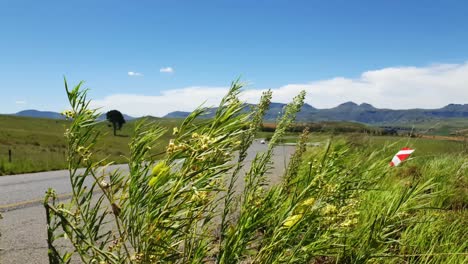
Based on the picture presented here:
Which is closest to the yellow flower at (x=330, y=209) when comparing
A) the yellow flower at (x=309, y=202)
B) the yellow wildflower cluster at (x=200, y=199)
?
the yellow flower at (x=309, y=202)

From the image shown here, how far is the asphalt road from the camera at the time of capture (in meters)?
5.33

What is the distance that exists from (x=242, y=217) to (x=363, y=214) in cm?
259

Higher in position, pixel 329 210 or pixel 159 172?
pixel 159 172

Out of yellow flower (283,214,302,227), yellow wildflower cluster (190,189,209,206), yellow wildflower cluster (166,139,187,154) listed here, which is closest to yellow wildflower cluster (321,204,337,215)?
yellow flower (283,214,302,227)

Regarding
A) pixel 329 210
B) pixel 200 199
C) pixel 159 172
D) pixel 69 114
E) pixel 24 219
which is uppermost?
pixel 69 114

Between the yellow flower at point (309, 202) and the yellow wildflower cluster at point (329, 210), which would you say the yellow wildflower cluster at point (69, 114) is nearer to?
the yellow flower at point (309, 202)

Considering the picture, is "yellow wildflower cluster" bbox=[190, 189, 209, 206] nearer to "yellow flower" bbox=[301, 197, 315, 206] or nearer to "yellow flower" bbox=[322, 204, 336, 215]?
"yellow flower" bbox=[301, 197, 315, 206]

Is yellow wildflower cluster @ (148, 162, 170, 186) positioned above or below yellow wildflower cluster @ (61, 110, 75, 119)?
below

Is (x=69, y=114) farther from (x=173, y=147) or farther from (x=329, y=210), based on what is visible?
(x=329, y=210)

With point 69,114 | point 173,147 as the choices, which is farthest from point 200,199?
point 69,114

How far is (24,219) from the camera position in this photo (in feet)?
24.4

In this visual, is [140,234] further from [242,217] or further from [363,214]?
[363,214]

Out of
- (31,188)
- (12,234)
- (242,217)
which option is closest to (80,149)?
(242,217)

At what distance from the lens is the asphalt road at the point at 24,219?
5.33m
